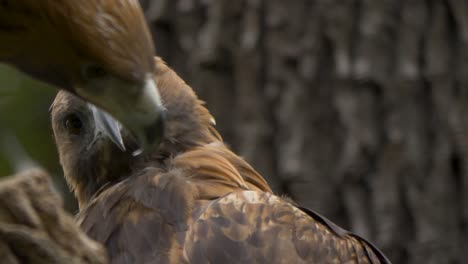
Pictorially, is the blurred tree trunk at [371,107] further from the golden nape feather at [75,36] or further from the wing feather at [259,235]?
the golden nape feather at [75,36]

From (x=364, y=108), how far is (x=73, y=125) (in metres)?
1.92

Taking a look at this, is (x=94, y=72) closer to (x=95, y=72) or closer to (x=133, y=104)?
(x=95, y=72)

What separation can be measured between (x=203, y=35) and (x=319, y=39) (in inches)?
24.2

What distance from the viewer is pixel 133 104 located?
274 centimetres

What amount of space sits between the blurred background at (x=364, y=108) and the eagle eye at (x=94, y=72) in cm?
309

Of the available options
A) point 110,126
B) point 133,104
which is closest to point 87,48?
point 133,104

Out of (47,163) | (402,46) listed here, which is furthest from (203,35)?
(47,163)

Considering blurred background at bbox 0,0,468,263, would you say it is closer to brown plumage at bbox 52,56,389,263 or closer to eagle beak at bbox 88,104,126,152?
brown plumage at bbox 52,56,389,263

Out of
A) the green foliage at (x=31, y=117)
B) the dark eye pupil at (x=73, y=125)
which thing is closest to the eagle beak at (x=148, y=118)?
the dark eye pupil at (x=73, y=125)

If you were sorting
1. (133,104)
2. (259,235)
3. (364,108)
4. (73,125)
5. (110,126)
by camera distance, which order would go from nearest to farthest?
1. (133,104)
2. (110,126)
3. (259,235)
4. (73,125)
5. (364,108)

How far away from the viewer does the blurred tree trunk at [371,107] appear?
559 centimetres

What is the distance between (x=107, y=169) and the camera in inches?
160

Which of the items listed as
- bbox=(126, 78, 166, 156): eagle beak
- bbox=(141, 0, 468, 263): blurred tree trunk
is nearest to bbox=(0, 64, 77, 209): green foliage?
bbox=(141, 0, 468, 263): blurred tree trunk

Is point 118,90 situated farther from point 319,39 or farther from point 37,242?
point 319,39
